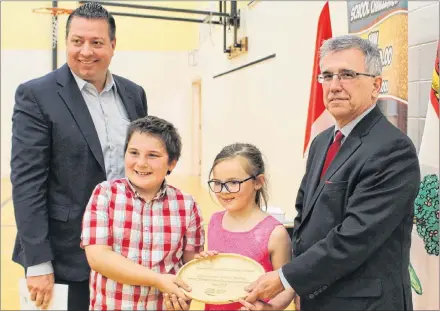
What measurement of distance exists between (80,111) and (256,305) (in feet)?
3.28

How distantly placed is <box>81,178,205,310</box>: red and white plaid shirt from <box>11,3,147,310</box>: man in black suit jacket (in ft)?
0.88

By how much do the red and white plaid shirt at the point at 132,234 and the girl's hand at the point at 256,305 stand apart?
284 millimetres

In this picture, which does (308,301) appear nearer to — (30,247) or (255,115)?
(30,247)

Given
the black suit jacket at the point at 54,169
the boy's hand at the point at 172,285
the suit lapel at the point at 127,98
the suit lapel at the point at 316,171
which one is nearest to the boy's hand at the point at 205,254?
the boy's hand at the point at 172,285

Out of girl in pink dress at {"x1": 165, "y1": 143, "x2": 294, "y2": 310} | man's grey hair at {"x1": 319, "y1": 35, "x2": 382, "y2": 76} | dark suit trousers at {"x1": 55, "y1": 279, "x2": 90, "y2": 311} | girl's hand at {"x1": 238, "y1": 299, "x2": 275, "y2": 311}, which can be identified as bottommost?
dark suit trousers at {"x1": 55, "y1": 279, "x2": 90, "y2": 311}

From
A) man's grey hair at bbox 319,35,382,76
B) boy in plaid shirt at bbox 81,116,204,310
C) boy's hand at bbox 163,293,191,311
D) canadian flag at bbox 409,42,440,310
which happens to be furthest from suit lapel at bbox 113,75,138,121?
canadian flag at bbox 409,42,440,310

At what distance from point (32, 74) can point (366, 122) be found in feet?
40.7

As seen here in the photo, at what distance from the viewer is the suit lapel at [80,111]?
197 centimetres

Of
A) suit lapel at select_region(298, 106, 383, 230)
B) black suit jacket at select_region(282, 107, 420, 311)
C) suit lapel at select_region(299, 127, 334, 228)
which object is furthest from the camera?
suit lapel at select_region(299, 127, 334, 228)

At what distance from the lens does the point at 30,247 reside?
6.30ft

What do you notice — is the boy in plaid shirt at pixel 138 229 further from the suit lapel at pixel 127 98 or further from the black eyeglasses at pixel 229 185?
the suit lapel at pixel 127 98

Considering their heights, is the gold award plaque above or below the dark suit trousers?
above

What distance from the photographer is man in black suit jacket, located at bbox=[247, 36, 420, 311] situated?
150 centimetres

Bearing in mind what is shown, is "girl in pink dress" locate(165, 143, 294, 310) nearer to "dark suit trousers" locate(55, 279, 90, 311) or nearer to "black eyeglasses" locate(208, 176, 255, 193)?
"black eyeglasses" locate(208, 176, 255, 193)
